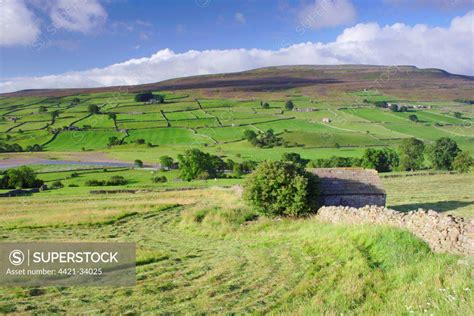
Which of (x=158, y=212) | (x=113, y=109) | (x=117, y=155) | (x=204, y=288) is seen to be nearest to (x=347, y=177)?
(x=158, y=212)

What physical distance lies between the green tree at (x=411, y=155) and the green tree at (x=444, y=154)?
4.49 meters

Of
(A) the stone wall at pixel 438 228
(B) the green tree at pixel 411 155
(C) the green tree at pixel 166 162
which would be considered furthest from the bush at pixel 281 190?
(B) the green tree at pixel 411 155

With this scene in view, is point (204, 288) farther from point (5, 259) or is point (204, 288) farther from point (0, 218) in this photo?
point (0, 218)

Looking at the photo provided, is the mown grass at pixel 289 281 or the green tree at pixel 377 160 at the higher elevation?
the mown grass at pixel 289 281

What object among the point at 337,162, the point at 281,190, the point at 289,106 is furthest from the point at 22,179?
the point at 289,106

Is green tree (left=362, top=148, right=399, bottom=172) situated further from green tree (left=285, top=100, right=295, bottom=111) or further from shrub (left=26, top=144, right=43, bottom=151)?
shrub (left=26, top=144, right=43, bottom=151)

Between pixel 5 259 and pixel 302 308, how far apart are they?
13403mm

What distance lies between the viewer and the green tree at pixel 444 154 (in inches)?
2848

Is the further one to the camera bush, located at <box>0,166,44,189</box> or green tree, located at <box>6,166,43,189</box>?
bush, located at <box>0,166,44,189</box>

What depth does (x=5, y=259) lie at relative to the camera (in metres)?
16.8

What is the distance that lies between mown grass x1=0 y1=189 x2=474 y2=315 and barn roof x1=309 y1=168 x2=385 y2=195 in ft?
26.9

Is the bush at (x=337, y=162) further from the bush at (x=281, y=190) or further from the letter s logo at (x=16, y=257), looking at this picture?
the letter s logo at (x=16, y=257)

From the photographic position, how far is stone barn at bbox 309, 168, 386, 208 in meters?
28.5

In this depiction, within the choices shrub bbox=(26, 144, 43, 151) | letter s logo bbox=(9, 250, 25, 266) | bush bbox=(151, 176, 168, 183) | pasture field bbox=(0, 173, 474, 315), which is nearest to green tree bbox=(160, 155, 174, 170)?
bush bbox=(151, 176, 168, 183)
